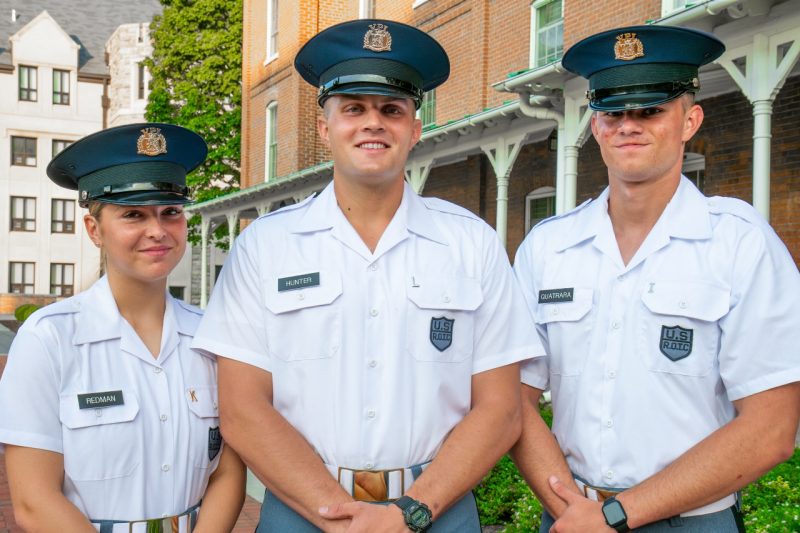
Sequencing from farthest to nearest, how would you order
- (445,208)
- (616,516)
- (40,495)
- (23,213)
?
1. (23,213)
2. (445,208)
3. (616,516)
4. (40,495)

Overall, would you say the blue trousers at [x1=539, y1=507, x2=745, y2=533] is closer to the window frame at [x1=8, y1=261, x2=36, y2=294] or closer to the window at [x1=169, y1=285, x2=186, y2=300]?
the window at [x1=169, y1=285, x2=186, y2=300]

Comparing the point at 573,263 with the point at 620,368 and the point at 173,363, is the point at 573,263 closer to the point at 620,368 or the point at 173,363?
the point at 620,368

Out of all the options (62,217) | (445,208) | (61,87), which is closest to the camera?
(445,208)

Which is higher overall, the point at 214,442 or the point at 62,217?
the point at 62,217

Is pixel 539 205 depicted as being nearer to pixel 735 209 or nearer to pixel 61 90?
pixel 735 209

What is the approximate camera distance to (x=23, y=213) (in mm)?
40500

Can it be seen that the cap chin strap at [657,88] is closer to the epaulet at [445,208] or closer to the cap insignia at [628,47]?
the cap insignia at [628,47]

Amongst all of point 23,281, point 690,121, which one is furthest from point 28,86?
point 690,121

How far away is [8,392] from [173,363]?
1.62 ft

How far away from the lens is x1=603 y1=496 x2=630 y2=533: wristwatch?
96.4 inches

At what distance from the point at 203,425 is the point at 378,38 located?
4.49ft

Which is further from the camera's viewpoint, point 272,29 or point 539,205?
point 272,29

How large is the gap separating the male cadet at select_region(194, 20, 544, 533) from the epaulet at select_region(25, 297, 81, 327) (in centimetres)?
39

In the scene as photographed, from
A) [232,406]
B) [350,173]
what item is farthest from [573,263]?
[232,406]
